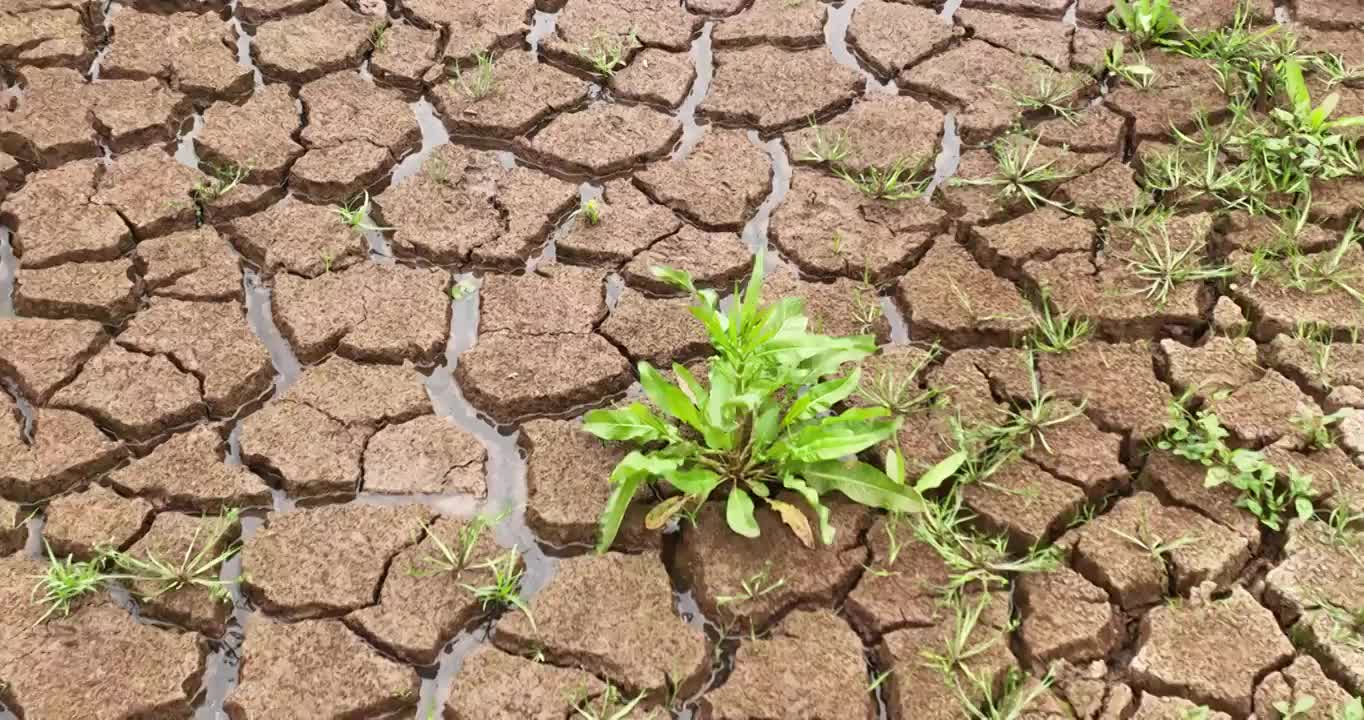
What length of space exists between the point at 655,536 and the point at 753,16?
219 centimetres

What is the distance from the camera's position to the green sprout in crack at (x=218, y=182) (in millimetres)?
3457

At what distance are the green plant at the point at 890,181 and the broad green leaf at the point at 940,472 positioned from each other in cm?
105

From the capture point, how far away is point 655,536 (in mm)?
2742

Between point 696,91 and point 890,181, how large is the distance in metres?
0.81

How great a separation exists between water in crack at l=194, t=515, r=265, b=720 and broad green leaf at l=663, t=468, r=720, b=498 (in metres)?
0.99

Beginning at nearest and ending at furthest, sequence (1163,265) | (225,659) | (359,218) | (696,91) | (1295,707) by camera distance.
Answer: (1295,707) → (225,659) → (1163,265) → (359,218) → (696,91)

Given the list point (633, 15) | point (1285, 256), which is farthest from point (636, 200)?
point (1285, 256)

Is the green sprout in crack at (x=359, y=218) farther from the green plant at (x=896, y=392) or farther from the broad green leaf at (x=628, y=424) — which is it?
the green plant at (x=896, y=392)

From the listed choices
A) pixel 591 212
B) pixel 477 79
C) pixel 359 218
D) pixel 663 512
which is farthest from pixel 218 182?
pixel 663 512

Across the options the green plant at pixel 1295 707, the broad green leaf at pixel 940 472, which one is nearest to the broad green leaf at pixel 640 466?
the broad green leaf at pixel 940 472

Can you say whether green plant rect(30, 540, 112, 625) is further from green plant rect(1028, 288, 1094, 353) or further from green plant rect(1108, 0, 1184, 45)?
green plant rect(1108, 0, 1184, 45)

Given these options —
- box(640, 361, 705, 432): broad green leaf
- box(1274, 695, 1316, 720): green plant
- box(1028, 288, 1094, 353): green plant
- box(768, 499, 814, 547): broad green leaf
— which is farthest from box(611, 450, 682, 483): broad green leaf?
box(1274, 695, 1316, 720): green plant

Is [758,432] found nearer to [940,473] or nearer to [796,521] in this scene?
[796,521]

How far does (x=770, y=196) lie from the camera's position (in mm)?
3625
